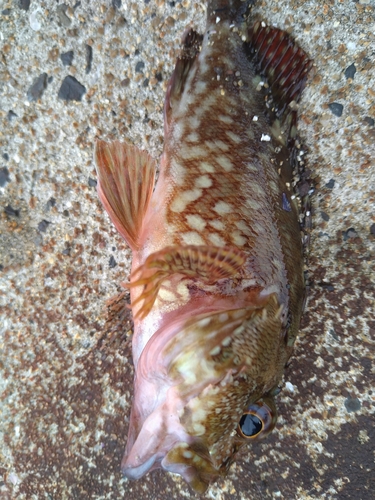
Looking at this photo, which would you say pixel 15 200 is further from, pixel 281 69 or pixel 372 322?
pixel 372 322

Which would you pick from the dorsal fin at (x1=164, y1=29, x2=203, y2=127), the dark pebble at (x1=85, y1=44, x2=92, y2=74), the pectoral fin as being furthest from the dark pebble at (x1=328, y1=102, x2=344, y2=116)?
the dark pebble at (x1=85, y1=44, x2=92, y2=74)

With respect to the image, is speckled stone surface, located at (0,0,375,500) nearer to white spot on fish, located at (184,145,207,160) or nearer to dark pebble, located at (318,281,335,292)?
dark pebble, located at (318,281,335,292)

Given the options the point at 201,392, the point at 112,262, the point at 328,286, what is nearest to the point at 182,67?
the point at 112,262

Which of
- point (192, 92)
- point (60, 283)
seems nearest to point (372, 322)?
point (192, 92)

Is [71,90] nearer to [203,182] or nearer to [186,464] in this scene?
[203,182]

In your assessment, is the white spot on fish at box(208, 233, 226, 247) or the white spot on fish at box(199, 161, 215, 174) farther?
the white spot on fish at box(199, 161, 215, 174)

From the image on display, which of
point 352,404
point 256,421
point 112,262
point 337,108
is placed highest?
point 337,108

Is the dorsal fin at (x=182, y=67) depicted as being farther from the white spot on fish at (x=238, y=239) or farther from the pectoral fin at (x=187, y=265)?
the pectoral fin at (x=187, y=265)
